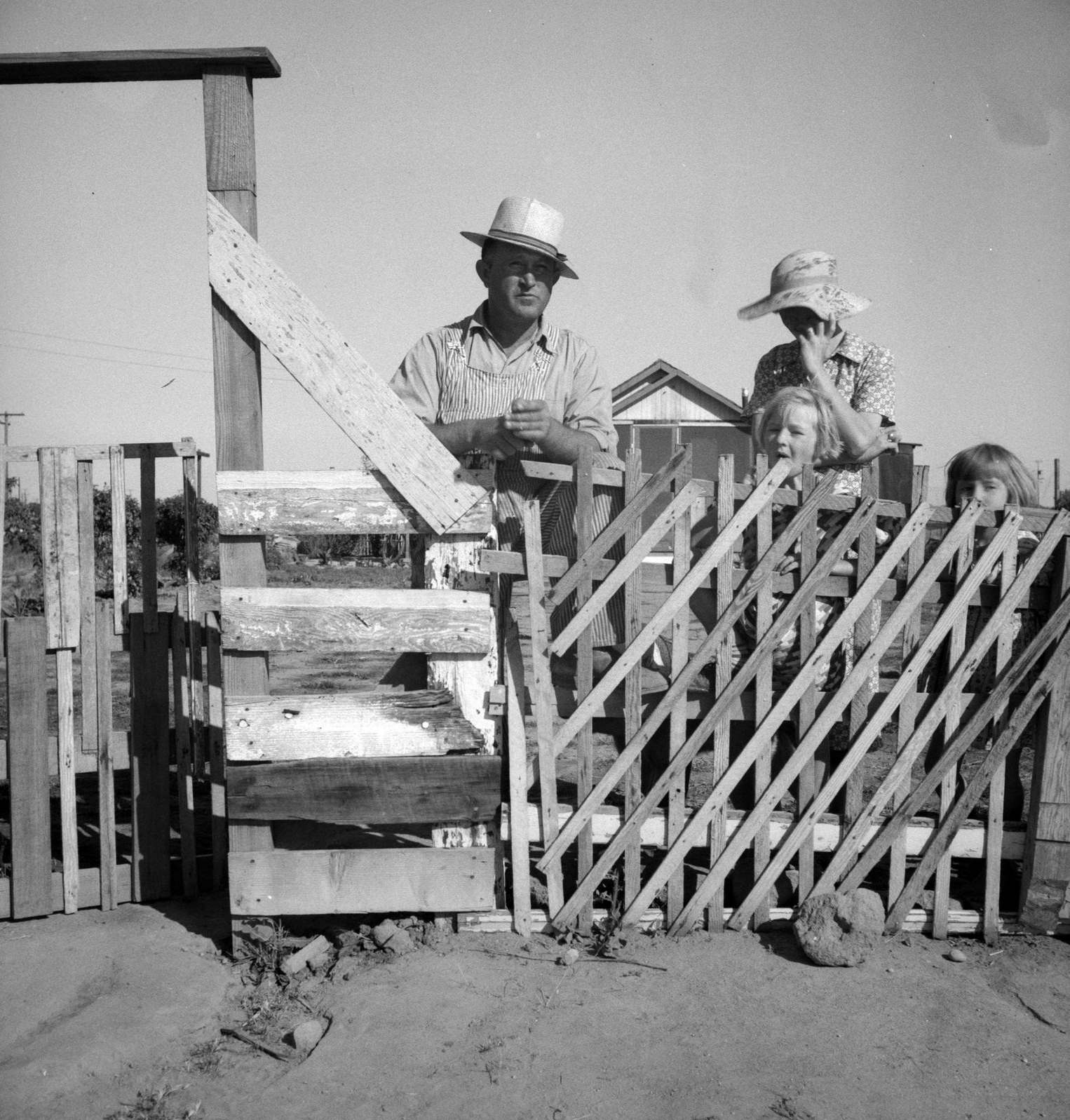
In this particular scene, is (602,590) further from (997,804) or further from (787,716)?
(997,804)

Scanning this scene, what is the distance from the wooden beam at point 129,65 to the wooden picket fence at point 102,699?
4.51ft

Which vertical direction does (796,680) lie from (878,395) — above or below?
below

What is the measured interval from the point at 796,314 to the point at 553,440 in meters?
1.45

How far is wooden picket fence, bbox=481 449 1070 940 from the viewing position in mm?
3557

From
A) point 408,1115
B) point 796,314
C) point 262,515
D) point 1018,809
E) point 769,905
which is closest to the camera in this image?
point 408,1115

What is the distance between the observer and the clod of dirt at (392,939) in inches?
138

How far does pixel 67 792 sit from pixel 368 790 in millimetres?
1396

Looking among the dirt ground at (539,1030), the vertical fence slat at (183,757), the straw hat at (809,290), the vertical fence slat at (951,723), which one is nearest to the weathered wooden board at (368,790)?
the dirt ground at (539,1030)

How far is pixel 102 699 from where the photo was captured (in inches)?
159

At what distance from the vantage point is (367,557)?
3497 centimetres

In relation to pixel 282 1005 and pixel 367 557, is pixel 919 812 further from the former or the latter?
pixel 367 557

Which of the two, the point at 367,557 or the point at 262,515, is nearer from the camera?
the point at 262,515

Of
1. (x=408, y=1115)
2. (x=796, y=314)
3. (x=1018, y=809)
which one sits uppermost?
(x=796, y=314)

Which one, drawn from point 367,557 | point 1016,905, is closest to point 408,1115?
point 1016,905
